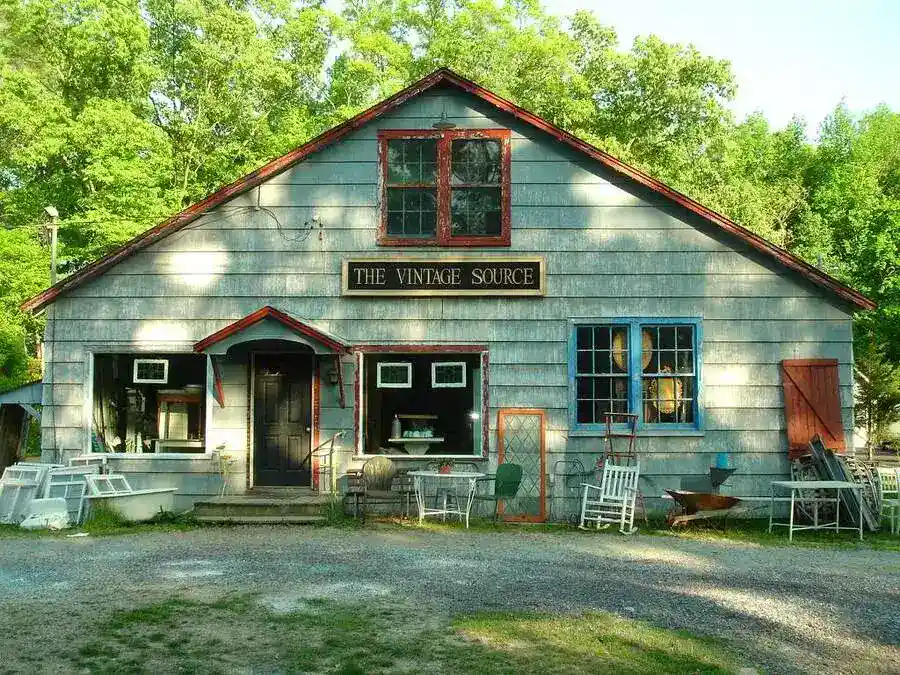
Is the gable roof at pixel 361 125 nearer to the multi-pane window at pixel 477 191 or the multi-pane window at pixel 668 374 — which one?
the multi-pane window at pixel 477 191

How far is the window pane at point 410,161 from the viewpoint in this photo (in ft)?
47.9

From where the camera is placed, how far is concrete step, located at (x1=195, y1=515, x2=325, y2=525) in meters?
13.3

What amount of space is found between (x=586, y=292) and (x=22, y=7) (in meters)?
25.7

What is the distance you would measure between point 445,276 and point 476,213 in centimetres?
108

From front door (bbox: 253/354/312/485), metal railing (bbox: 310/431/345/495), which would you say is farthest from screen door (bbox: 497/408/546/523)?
front door (bbox: 253/354/312/485)

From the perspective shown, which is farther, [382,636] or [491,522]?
[491,522]

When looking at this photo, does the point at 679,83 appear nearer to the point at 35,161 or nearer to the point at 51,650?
the point at 35,161

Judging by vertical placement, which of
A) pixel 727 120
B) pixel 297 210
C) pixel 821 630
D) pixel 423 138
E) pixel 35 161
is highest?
pixel 727 120

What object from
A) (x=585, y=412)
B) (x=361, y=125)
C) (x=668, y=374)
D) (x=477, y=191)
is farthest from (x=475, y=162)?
(x=668, y=374)

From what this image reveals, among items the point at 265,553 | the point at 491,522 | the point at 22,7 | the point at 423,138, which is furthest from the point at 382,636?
Result: the point at 22,7

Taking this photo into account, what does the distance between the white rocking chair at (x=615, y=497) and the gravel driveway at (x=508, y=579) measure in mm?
719

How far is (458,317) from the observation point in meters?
14.4

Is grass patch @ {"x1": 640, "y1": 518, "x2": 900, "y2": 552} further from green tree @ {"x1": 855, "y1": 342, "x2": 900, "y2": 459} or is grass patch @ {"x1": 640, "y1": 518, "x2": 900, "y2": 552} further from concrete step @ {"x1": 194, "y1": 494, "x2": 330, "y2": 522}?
green tree @ {"x1": 855, "y1": 342, "x2": 900, "y2": 459}

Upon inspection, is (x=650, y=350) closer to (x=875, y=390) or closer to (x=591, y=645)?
(x=591, y=645)
